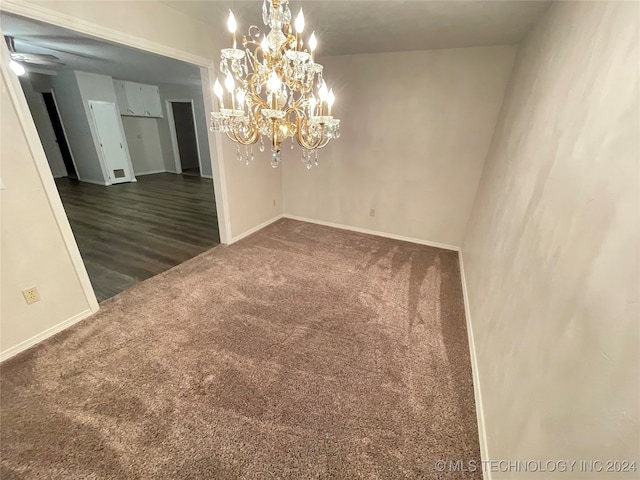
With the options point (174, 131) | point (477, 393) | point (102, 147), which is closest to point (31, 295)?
point (477, 393)

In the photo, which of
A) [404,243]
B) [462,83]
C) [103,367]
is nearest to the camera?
[103,367]

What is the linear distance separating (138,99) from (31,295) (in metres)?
7.34

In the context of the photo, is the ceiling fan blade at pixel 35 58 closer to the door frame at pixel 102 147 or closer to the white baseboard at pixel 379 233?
the door frame at pixel 102 147

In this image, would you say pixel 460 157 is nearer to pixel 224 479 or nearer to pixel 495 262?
pixel 495 262

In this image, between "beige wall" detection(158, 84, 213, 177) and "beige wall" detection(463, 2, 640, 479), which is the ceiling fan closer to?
"beige wall" detection(158, 84, 213, 177)

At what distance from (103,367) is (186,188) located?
542 cm

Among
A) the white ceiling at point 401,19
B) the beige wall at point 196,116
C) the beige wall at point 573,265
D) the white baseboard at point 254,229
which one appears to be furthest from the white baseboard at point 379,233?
the beige wall at point 196,116

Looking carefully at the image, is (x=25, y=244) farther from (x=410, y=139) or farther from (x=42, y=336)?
(x=410, y=139)

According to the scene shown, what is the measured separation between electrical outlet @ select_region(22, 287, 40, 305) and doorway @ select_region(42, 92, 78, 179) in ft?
22.2

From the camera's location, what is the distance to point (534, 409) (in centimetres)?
94

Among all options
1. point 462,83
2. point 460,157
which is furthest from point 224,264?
point 462,83

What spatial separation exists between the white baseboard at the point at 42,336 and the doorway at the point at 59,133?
671 centimetres

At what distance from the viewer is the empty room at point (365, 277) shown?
2.77 ft

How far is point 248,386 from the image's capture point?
1586mm
